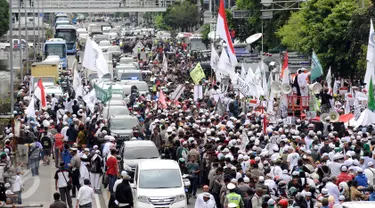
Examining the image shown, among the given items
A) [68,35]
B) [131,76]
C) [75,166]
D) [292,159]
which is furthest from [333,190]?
[68,35]

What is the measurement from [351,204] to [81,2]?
12495 cm

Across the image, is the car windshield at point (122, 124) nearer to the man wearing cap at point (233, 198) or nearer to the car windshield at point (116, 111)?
the car windshield at point (116, 111)

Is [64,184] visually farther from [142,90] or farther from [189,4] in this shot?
[189,4]

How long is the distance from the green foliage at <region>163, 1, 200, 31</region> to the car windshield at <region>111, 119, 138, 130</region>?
89563 millimetres

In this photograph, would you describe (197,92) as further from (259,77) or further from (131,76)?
(131,76)

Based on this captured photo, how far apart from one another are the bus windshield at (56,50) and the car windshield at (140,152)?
48225 millimetres

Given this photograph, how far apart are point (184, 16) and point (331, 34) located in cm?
7237

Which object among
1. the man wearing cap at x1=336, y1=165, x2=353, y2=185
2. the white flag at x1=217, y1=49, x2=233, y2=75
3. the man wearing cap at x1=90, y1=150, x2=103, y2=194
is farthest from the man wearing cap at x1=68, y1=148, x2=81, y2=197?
the white flag at x1=217, y1=49, x2=233, y2=75

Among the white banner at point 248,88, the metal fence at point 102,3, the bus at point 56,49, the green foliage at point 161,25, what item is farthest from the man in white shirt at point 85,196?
the metal fence at point 102,3

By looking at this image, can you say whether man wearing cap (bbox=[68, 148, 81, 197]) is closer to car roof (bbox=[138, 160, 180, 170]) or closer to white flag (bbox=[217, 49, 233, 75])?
car roof (bbox=[138, 160, 180, 170])

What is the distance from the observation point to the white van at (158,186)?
2544 centimetres

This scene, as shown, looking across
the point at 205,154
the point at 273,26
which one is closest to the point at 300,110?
the point at 205,154

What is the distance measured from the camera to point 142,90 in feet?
177

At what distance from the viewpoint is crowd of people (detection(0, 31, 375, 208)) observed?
2369 cm
